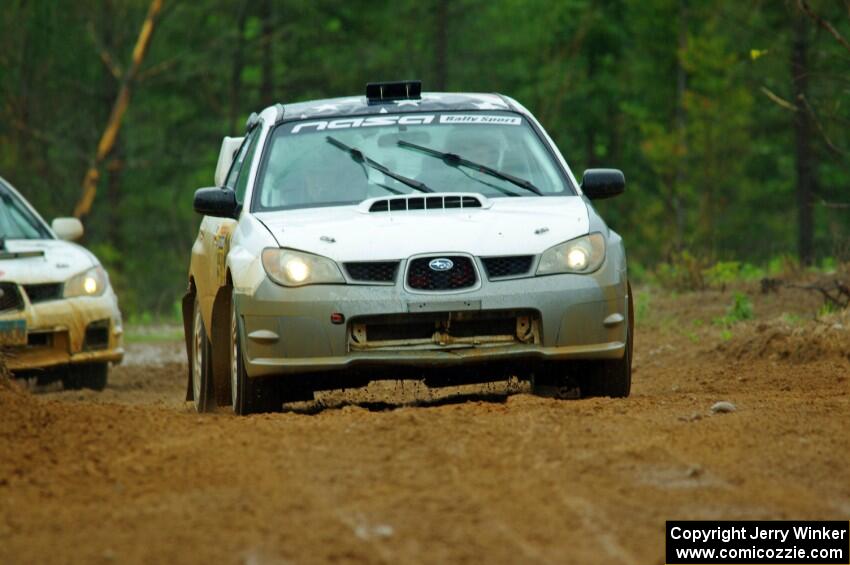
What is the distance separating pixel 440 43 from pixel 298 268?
32.9m

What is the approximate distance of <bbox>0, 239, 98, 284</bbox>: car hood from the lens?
1298 cm

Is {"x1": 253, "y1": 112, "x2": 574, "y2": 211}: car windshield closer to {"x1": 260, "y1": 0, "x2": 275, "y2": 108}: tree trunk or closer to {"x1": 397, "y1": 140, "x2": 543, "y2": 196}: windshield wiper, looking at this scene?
{"x1": 397, "y1": 140, "x2": 543, "y2": 196}: windshield wiper

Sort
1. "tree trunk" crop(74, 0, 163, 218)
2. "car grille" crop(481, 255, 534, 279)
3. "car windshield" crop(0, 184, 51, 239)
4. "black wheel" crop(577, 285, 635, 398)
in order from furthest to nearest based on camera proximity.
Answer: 1. "tree trunk" crop(74, 0, 163, 218)
2. "car windshield" crop(0, 184, 51, 239)
3. "black wheel" crop(577, 285, 635, 398)
4. "car grille" crop(481, 255, 534, 279)

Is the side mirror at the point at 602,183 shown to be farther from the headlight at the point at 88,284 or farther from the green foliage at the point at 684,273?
the green foliage at the point at 684,273

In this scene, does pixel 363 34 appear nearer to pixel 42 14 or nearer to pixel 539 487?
pixel 42 14

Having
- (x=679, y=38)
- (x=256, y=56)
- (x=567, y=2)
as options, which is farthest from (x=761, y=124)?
(x=256, y=56)

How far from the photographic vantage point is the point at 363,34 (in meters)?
43.7

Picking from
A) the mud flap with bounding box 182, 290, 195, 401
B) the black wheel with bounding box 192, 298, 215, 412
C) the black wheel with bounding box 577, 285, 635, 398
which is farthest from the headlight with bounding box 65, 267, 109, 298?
the black wheel with bounding box 577, 285, 635, 398

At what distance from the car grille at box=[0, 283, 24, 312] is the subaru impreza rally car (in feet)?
12.0

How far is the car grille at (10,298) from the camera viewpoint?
506 inches

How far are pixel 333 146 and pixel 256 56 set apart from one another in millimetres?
32218

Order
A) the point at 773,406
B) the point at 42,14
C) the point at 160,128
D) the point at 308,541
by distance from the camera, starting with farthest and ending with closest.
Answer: the point at 160,128
the point at 42,14
the point at 773,406
the point at 308,541

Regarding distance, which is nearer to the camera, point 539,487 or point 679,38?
point 539,487

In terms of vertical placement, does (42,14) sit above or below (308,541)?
above
